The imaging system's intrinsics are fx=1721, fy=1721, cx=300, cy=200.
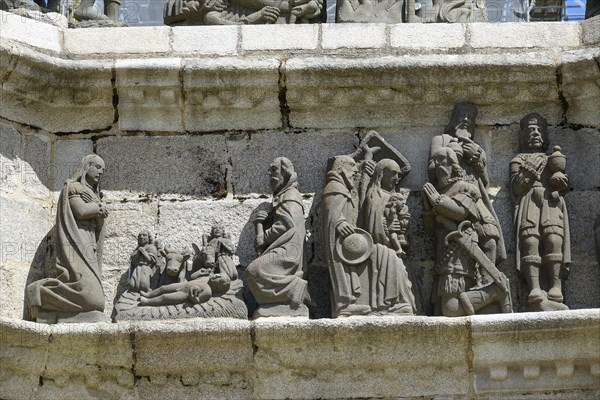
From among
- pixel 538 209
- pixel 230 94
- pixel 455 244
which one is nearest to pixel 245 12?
pixel 230 94

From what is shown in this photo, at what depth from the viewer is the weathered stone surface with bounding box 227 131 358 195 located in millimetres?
7855

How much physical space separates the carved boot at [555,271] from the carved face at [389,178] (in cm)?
76

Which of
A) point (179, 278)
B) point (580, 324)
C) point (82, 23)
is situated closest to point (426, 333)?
point (580, 324)

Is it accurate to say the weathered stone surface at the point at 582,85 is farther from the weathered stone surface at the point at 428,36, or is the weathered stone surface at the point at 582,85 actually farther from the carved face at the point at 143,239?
the carved face at the point at 143,239

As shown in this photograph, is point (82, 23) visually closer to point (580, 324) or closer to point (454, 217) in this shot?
point (454, 217)

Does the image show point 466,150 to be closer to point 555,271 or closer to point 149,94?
point 555,271

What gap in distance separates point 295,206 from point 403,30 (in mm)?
1017

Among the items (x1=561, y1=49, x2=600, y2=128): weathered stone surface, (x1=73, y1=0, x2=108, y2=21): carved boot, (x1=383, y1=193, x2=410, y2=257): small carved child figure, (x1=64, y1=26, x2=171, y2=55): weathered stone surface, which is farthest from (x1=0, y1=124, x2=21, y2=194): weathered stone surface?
(x1=561, y1=49, x2=600, y2=128): weathered stone surface

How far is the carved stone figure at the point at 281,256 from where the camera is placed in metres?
7.39

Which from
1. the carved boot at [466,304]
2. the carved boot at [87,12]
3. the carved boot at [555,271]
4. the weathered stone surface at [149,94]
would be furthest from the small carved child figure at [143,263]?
A: the carved boot at [555,271]

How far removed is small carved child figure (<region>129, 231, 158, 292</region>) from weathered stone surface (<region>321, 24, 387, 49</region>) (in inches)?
48.2

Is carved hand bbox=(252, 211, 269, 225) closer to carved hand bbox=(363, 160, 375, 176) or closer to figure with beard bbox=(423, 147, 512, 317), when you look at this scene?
carved hand bbox=(363, 160, 375, 176)

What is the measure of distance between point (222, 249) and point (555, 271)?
1459 mm

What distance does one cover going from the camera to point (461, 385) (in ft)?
23.9
